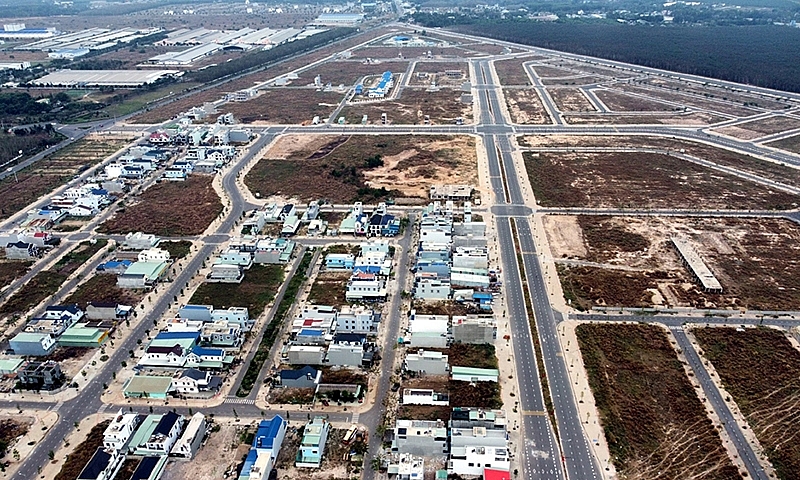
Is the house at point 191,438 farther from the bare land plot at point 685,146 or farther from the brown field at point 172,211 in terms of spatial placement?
the bare land plot at point 685,146

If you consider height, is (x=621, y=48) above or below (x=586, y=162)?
above

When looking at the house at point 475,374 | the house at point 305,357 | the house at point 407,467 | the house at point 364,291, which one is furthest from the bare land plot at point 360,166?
the house at point 407,467

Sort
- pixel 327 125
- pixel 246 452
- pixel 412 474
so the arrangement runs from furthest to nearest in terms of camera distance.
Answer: pixel 327 125
pixel 246 452
pixel 412 474

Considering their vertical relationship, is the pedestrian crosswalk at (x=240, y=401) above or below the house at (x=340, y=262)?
below

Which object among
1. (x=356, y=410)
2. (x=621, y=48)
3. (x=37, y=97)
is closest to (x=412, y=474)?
(x=356, y=410)

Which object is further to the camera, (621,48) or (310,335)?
(621,48)

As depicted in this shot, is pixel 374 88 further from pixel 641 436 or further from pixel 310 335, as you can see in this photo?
pixel 641 436

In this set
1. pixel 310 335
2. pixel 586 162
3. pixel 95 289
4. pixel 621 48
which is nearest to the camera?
pixel 310 335
